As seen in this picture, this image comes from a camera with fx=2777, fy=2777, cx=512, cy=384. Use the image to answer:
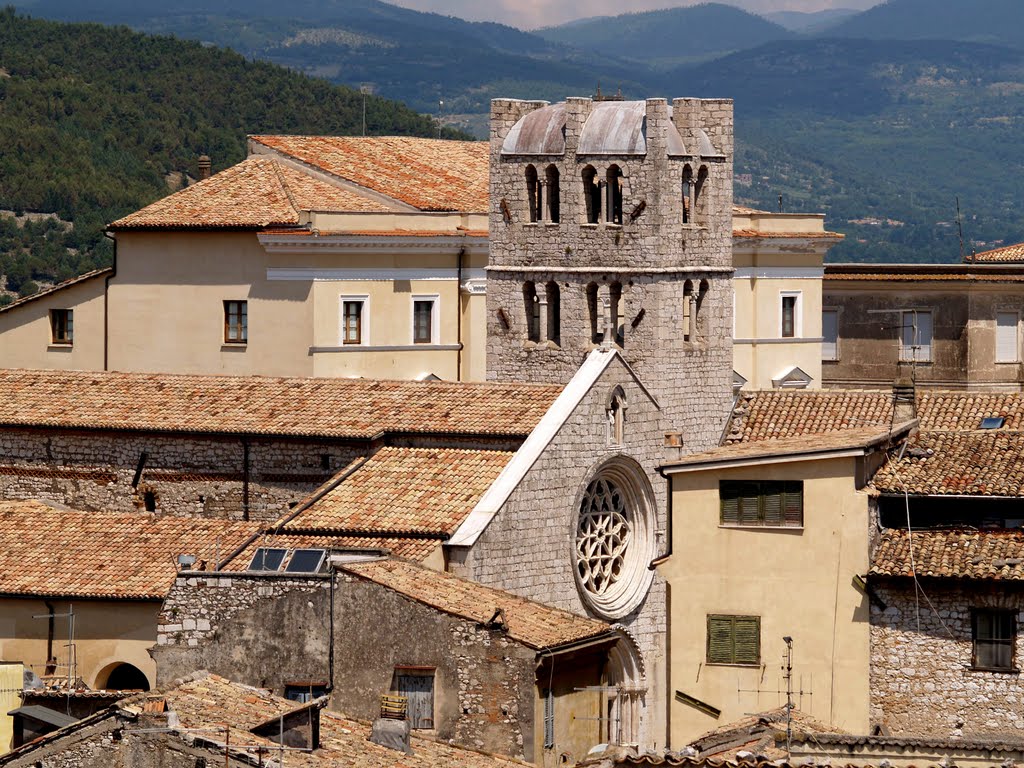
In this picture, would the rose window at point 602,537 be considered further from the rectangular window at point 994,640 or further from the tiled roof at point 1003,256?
the tiled roof at point 1003,256

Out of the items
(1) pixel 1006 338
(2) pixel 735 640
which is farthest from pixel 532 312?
(1) pixel 1006 338

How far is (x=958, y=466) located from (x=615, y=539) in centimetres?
726

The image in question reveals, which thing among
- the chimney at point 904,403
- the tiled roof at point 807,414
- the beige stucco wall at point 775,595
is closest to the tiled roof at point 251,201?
the tiled roof at point 807,414

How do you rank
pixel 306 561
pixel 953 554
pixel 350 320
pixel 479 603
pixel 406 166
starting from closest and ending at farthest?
pixel 479 603 < pixel 306 561 < pixel 953 554 < pixel 350 320 < pixel 406 166

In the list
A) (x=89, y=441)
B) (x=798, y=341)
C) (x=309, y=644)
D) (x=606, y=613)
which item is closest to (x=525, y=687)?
(x=309, y=644)

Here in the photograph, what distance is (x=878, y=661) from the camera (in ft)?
145

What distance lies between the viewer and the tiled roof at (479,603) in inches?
1582

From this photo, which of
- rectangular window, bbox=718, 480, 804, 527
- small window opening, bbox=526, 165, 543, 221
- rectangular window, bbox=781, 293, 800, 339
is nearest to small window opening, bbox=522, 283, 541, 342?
small window opening, bbox=526, 165, 543, 221

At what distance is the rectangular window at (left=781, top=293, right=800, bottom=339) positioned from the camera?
7406 centimetres

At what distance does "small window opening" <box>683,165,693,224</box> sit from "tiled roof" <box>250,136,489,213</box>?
435 inches

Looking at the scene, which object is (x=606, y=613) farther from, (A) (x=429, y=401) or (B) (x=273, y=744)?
(B) (x=273, y=744)

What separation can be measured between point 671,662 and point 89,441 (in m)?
12.0

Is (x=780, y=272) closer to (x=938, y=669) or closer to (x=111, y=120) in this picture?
(x=938, y=669)

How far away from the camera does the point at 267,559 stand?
143 ft
